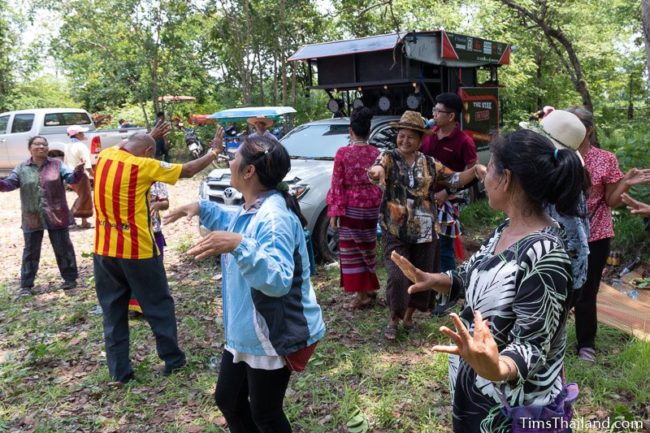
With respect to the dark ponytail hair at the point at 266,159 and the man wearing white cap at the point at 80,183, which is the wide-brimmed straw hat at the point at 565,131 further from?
the man wearing white cap at the point at 80,183

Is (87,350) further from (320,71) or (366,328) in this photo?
(320,71)

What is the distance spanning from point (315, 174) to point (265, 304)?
4435mm

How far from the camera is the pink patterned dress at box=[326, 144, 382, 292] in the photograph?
521cm

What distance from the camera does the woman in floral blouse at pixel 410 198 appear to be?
4449mm

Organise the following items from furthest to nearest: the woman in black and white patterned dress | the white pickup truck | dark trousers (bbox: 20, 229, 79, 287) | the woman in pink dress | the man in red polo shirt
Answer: the white pickup truck → dark trousers (bbox: 20, 229, 79, 287) → the woman in pink dress → the man in red polo shirt → the woman in black and white patterned dress

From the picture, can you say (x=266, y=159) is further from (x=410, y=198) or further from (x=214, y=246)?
(x=410, y=198)

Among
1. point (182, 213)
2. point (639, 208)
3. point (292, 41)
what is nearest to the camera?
point (182, 213)

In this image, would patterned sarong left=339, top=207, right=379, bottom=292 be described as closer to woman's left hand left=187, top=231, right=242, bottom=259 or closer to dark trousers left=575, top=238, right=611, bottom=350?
dark trousers left=575, top=238, right=611, bottom=350

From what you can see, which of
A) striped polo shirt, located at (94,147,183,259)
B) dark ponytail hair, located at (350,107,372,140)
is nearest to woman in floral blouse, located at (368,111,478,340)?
dark ponytail hair, located at (350,107,372,140)

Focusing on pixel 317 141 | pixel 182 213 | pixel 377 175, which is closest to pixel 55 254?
pixel 317 141

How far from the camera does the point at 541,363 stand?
5.69ft

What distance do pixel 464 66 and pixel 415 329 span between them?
18.5ft

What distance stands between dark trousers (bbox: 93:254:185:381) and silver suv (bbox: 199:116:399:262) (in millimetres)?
2067

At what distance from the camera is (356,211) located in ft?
17.5
